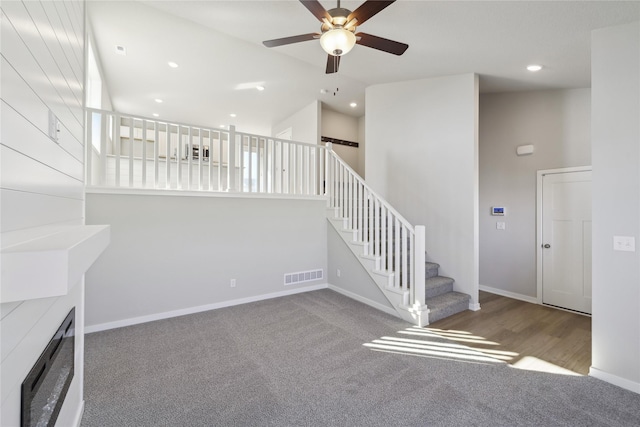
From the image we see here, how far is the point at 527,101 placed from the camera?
4336mm

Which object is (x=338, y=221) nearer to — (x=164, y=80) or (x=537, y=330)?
(x=537, y=330)

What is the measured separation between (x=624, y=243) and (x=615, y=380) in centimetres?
113

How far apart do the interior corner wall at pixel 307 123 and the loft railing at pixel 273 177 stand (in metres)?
1.56

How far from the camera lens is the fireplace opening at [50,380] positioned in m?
0.97

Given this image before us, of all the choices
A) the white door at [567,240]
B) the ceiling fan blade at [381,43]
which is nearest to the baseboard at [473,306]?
the white door at [567,240]

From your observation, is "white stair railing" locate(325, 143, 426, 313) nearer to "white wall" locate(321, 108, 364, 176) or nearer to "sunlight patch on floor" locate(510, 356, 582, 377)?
"sunlight patch on floor" locate(510, 356, 582, 377)

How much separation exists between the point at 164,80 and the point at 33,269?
559 centimetres

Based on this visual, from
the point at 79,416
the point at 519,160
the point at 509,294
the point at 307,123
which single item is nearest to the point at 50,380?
the point at 79,416

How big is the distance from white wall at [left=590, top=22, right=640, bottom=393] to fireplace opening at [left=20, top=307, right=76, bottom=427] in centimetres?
372

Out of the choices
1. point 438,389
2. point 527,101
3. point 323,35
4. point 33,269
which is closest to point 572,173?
point 527,101

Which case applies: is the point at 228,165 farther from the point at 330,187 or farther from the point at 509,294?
the point at 509,294

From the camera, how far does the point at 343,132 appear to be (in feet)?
23.2

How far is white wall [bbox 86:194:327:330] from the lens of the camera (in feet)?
10.5

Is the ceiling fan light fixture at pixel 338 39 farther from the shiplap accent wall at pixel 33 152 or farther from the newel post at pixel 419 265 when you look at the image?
the newel post at pixel 419 265
